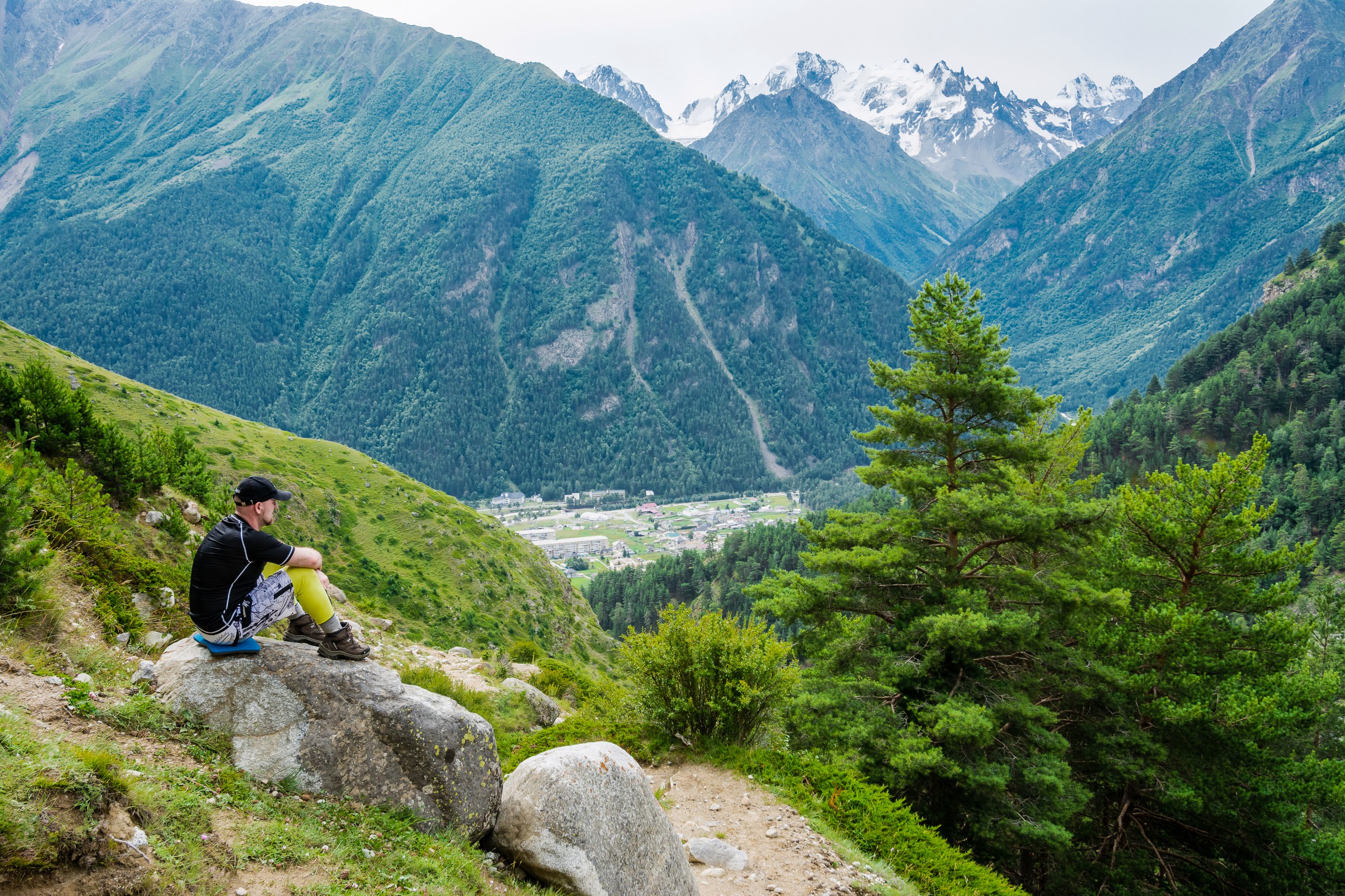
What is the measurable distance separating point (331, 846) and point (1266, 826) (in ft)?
72.1

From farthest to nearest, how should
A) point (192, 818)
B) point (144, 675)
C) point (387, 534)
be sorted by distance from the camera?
point (387, 534) → point (144, 675) → point (192, 818)

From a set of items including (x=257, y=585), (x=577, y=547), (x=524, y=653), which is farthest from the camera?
(x=577, y=547)

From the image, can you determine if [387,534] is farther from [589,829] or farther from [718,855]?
[589,829]

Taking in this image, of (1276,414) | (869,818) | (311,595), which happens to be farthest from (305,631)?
(1276,414)

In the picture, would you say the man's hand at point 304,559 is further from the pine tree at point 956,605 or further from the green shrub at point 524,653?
the green shrub at point 524,653

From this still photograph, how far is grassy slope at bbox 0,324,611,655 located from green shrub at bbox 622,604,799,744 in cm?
1661

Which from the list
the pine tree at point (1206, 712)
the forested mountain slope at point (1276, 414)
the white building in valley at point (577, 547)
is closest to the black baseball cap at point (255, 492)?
the pine tree at point (1206, 712)

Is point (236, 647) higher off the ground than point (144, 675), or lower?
higher

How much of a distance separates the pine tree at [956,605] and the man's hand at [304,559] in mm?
11222

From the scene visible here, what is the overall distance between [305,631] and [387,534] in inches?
1292

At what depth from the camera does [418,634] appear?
2723 cm

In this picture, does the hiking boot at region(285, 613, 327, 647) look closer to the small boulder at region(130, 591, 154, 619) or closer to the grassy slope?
the small boulder at region(130, 591, 154, 619)

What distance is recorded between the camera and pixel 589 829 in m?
8.07

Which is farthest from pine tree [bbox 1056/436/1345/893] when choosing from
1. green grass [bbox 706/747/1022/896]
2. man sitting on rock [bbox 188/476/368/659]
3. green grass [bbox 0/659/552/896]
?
man sitting on rock [bbox 188/476/368/659]
